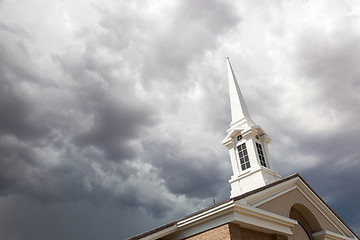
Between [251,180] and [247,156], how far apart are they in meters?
1.89

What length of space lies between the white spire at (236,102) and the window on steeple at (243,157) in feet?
9.23

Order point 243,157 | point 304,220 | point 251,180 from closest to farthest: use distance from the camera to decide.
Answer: point 304,220, point 251,180, point 243,157

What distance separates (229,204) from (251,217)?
1.51 m

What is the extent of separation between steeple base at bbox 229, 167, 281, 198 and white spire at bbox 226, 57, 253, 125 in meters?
4.98

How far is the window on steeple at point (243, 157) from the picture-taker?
24.3 m

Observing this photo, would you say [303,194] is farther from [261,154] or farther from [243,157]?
[261,154]

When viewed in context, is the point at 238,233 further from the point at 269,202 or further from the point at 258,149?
the point at 258,149

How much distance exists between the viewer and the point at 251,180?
23484 millimetres

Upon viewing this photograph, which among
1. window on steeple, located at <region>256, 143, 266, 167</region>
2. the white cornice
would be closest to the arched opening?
the white cornice

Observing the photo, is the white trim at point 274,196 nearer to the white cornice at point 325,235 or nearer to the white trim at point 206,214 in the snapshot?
the white trim at point 206,214

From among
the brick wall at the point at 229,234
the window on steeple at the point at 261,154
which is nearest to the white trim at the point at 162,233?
the brick wall at the point at 229,234

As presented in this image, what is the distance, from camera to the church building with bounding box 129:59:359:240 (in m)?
11.5

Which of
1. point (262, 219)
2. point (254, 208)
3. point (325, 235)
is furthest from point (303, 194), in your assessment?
point (254, 208)

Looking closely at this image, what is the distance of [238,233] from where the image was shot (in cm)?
1149
